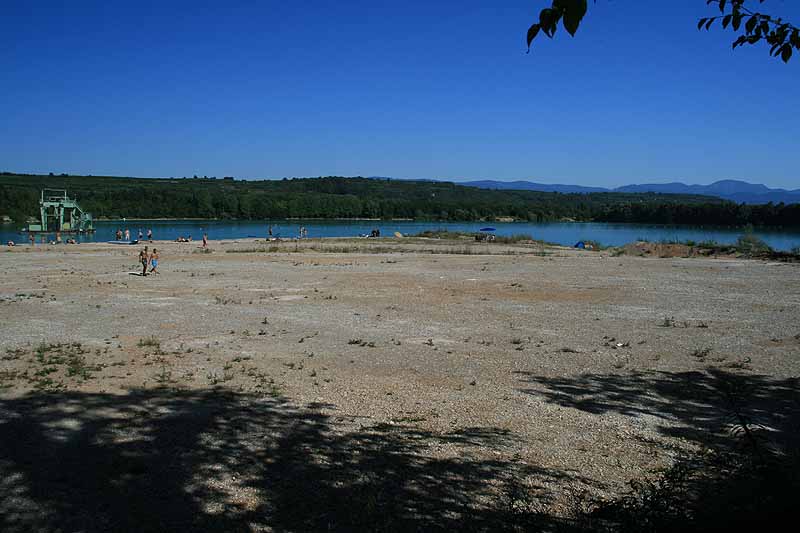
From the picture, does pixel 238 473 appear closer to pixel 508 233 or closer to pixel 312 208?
pixel 508 233

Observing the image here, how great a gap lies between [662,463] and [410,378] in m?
4.49

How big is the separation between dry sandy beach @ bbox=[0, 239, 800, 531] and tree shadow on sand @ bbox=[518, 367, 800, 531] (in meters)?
0.07

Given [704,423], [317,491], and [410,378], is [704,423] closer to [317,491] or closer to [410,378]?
[410,378]

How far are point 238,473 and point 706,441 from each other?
5.01 meters

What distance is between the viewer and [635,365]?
11156mm

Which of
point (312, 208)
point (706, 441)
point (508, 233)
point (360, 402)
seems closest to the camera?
point (706, 441)

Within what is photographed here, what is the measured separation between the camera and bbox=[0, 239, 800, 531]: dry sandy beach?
5219 millimetres

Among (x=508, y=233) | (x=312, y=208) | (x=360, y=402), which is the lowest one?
(x=360, y=402)

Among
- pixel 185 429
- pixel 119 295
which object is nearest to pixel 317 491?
pixel 185 429

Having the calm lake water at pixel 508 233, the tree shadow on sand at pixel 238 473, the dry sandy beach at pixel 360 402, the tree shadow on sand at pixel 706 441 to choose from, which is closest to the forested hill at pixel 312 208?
the calm lake water at pixel 508 233

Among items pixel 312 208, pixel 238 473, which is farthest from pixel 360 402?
pixel 312 208

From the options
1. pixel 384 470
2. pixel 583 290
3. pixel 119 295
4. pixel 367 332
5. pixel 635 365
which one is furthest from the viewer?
pixel 583 290

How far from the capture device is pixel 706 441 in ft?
22.9

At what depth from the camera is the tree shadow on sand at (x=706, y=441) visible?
4.23 metres
